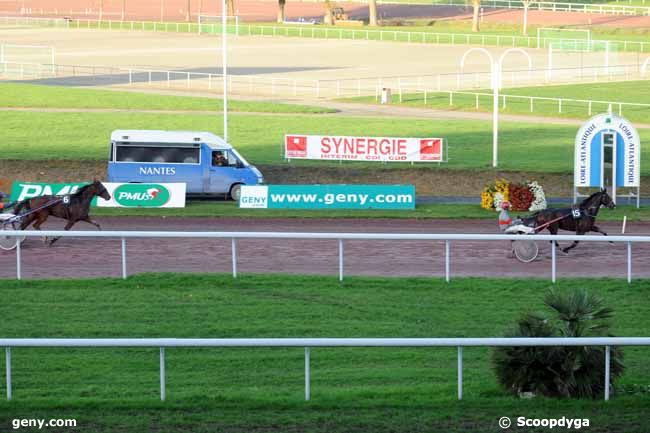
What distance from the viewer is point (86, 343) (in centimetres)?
955

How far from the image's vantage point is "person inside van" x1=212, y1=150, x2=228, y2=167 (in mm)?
26781

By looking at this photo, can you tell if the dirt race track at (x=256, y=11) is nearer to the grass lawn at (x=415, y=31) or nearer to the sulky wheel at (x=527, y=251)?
the grass lawn at (x=415, y=31)

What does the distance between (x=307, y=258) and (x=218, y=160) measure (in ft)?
27.0

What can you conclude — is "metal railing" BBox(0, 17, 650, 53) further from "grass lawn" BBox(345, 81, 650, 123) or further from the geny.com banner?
the geny.com banner

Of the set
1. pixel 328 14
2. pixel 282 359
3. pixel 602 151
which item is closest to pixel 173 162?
pixel 602 151

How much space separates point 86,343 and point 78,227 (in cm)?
1414

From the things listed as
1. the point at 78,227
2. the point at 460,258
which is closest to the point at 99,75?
the point at 78,227


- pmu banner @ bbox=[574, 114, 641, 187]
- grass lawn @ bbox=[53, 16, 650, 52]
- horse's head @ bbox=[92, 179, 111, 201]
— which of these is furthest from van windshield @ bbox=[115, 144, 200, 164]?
grass lawn @ bbox=[53, 16, 650, 52]

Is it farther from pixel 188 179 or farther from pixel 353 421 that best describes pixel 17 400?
pixel 188 179

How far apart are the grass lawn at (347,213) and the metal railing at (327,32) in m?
40.1

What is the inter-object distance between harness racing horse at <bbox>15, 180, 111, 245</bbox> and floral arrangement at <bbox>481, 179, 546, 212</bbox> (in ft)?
27.9

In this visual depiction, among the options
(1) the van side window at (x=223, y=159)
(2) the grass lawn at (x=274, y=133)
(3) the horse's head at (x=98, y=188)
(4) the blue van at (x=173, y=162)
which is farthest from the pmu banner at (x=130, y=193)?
(2) the grass lawn at (x=274, y=133)

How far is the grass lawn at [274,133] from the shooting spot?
3209cm

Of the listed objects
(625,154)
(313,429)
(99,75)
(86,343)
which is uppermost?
(99,75)
